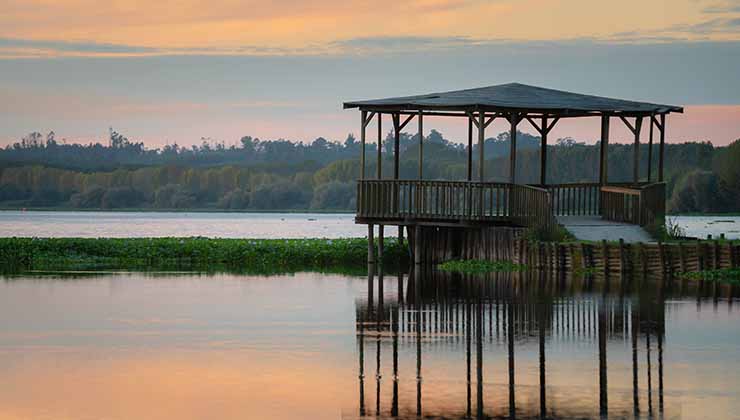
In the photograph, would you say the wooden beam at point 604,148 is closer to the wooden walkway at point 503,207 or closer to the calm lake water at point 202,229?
the wooden walkway at point 503,207

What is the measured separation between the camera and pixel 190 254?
46469mm

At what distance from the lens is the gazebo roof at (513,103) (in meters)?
39.4

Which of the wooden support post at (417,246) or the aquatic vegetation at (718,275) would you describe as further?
the wooden support post at (417,246)

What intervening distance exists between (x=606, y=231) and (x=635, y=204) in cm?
183

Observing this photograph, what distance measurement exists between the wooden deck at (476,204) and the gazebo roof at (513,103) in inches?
81.7

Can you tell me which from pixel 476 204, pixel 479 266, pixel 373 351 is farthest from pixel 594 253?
pixel 373 351

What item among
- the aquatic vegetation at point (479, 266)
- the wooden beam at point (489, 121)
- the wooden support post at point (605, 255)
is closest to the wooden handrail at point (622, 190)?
the wooden support post at point (605, 255)

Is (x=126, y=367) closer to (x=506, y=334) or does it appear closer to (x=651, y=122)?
(x=506, y=334)

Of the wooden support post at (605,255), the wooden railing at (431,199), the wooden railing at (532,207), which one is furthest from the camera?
the wooden railing at (431,199)

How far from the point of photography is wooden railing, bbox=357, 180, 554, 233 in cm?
3925

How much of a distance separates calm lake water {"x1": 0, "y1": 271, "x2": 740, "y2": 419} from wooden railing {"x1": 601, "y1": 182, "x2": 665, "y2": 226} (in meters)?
6.58

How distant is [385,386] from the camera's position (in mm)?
18234

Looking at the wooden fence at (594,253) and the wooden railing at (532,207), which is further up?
the wooden railing at (532,207)

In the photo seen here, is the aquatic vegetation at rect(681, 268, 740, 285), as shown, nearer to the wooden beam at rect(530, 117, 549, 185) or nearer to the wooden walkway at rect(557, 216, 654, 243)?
the wooden walkway at rect(557, 216, 654, 243)
